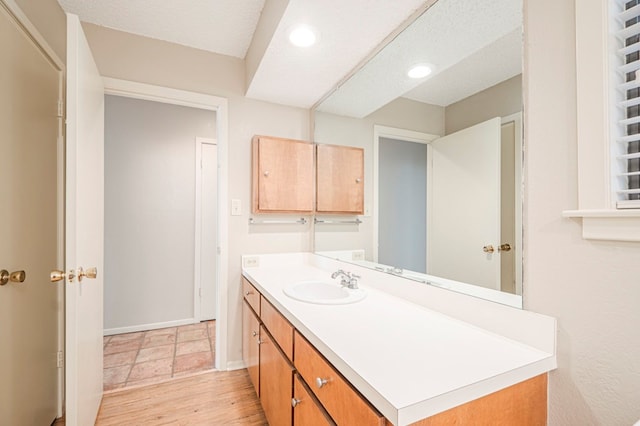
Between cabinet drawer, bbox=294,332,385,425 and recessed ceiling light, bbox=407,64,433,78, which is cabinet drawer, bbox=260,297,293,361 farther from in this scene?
recessed ceiling light, bbox=407,64,433,78

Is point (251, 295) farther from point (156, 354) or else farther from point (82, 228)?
point (156, 354)

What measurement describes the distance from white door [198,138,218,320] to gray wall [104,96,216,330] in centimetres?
10

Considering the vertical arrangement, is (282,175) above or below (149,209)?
above

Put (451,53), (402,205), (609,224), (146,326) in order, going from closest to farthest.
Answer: (609,224) → (451,53) → (402,205) → (146,326)

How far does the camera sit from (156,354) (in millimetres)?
2400

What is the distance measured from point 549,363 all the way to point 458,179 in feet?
2.30

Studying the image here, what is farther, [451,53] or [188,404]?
[188,404]

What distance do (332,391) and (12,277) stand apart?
4.78 feet

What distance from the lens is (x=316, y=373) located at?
3.03ft

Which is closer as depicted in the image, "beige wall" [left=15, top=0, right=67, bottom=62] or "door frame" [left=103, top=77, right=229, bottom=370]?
"beige wall" [left=15, top=0, right=67, bottom=62]

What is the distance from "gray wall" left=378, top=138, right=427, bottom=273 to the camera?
4.50ft

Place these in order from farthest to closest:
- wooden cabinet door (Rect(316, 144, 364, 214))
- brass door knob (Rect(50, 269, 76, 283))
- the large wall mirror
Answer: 1. wooden cabinet door (Rect(316, 144, 364, 214))
2. brass door knob (Rect(50, 269, 76, 283))
3. the large wall mirror

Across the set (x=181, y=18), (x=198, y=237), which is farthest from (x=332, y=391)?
(x=198, y=237)

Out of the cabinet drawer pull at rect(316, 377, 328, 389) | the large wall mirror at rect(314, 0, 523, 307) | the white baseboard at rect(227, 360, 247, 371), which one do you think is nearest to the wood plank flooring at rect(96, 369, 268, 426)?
the white baseboard at rect(227, 360, 247, 371)
